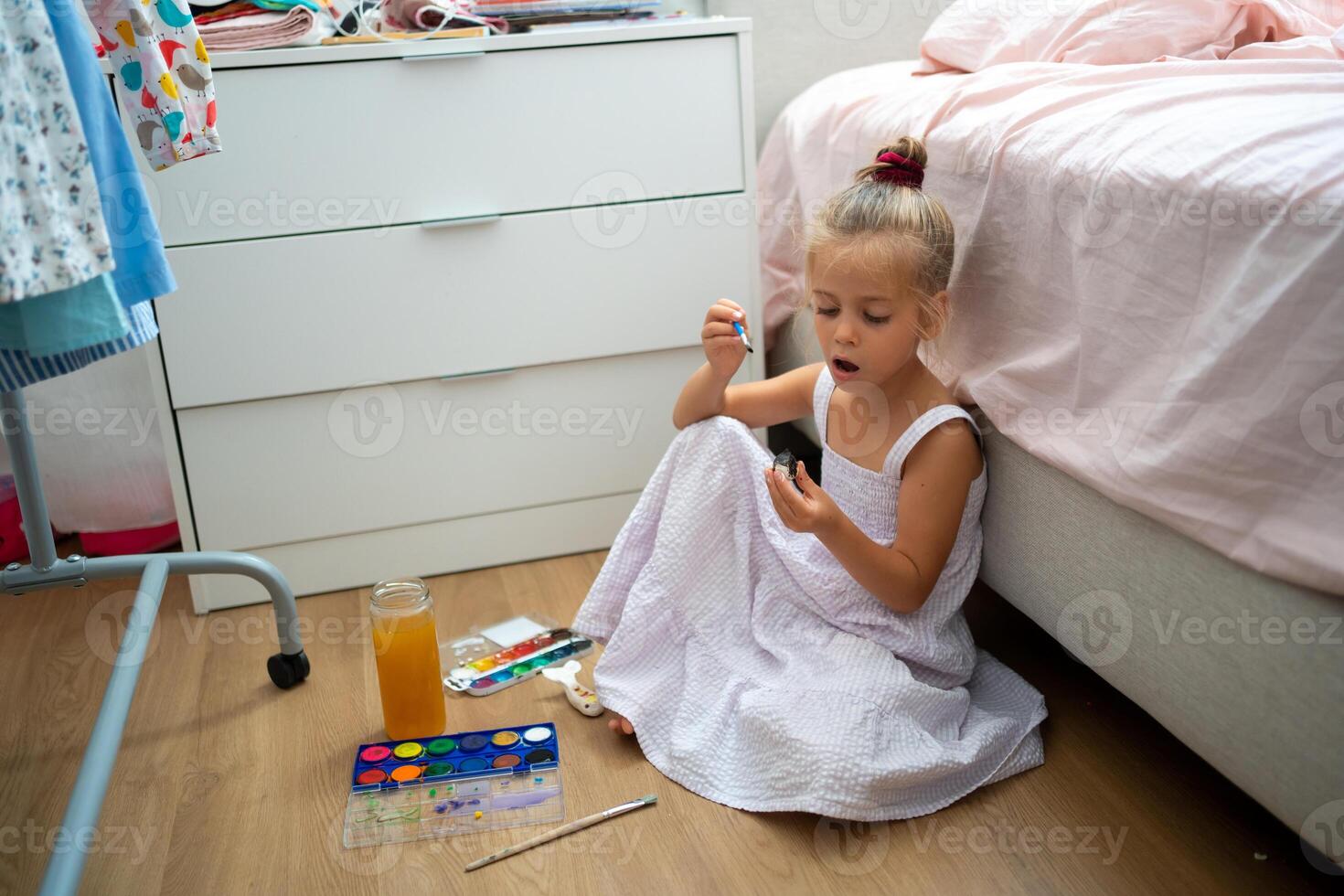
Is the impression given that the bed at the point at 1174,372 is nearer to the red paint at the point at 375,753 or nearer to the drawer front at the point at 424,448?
the drawer front at the point at 424,448

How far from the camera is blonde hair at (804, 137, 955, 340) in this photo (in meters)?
1.08

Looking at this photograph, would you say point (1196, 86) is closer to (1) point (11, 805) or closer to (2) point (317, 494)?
(2) point (317, 494)

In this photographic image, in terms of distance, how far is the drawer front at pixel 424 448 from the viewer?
4.97 ft

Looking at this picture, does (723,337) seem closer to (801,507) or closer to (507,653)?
(801,507)

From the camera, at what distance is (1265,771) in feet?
2.67

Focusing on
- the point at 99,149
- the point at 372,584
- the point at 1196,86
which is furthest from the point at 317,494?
the point at 1196,86

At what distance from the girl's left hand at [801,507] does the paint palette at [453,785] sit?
36 cm

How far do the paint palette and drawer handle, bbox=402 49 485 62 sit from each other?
83cm

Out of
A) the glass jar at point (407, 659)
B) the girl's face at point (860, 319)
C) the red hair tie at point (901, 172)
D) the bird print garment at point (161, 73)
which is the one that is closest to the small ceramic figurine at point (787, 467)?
the girl's face at point (860, 319)

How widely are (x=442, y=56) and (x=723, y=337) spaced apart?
1.77ft

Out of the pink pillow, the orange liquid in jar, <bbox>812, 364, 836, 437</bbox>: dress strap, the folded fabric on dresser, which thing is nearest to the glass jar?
the orange liquid in jar

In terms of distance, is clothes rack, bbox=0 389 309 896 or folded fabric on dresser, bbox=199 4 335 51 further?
folded fabric on dresser, bbox=199 4 335 51

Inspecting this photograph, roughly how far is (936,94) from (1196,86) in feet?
1.20

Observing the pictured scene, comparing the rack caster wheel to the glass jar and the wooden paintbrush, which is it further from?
the wooden paintbrush
